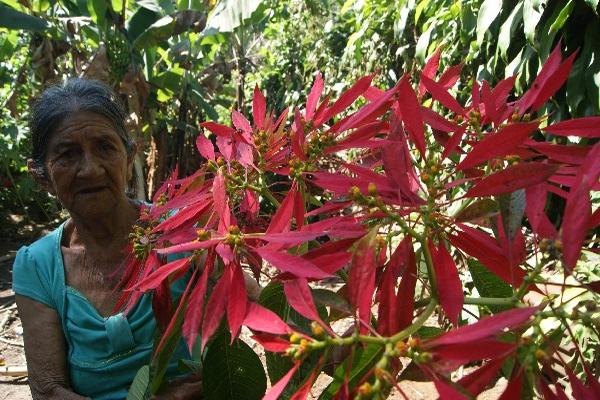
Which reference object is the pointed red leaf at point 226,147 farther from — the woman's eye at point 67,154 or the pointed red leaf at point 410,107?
the woman's eye at point 67,154

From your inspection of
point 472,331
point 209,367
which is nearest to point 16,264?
point 209,367

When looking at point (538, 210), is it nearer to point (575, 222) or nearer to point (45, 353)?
point (575, 222)

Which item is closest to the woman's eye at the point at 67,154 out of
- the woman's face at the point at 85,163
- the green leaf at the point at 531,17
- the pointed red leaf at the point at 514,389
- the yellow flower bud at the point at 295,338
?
the woman's face at the point at 85,163

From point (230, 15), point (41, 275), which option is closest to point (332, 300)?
point (41, 275)

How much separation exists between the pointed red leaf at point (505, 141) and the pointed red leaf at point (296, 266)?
143mm

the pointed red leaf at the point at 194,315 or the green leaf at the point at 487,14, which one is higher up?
the green leaf at the point at 487,14

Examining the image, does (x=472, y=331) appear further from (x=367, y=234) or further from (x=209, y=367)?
(x=209, y=367)

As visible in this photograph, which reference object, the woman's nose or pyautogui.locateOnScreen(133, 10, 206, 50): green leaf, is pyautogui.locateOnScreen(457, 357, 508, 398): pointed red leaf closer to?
the woman's nose

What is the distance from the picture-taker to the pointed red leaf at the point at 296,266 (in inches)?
15.0

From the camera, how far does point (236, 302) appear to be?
417 millimetres

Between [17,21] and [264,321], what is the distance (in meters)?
3.74

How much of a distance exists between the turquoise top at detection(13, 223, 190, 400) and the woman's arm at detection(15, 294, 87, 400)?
0.02 metres

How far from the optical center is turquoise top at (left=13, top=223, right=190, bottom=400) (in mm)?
1077

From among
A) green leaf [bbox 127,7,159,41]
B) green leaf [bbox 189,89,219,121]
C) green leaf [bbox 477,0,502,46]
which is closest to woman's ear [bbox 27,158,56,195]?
green leaf [bbox 477,0,502,46]
